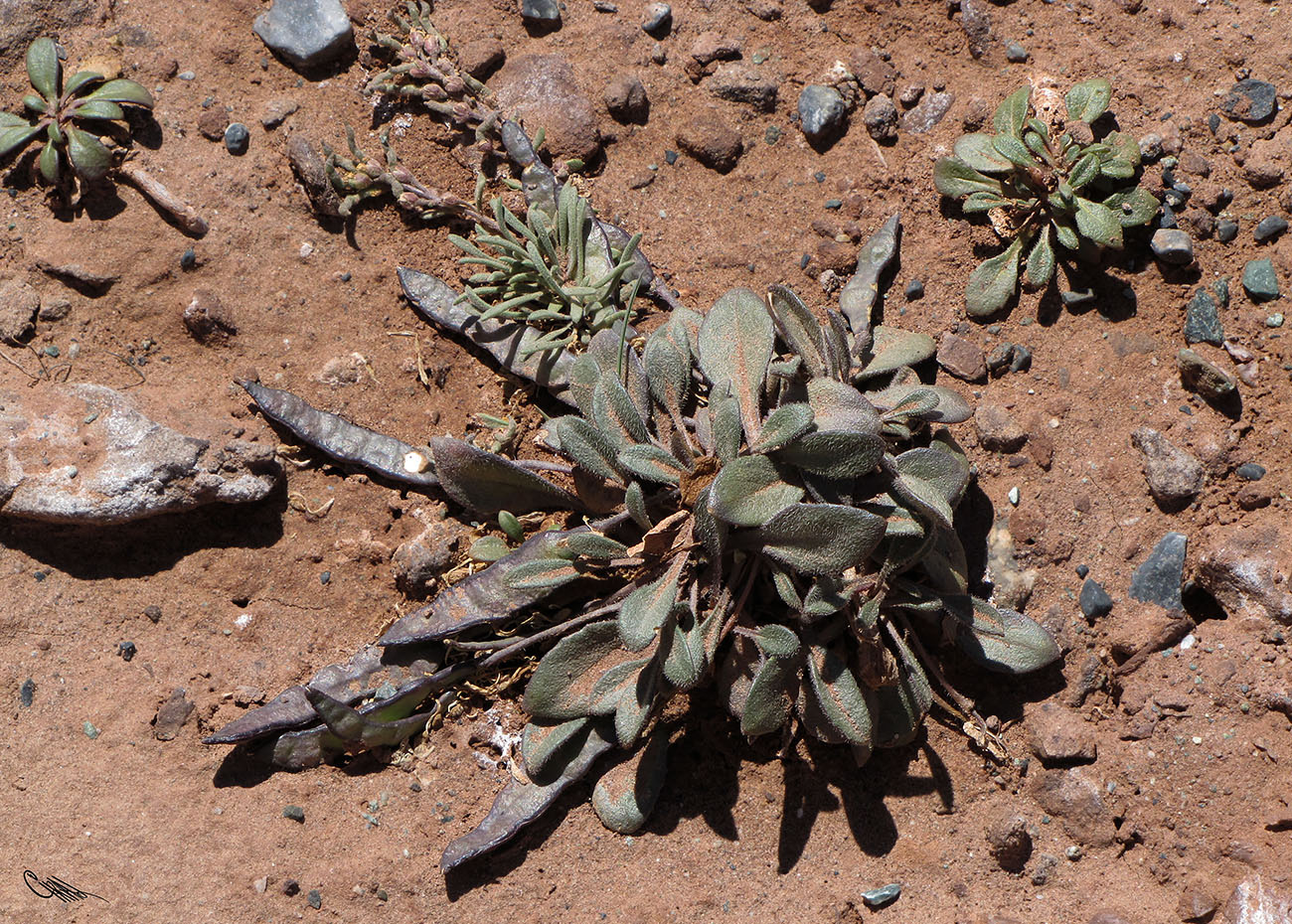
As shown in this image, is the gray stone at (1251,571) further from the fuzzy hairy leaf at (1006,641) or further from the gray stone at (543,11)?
the gray stone at (543,11)

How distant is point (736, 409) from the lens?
108 inches

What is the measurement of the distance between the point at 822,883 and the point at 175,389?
2.66m

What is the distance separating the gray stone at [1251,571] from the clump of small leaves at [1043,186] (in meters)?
1.01

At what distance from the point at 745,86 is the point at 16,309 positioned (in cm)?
265

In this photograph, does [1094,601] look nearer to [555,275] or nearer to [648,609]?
[648,609]

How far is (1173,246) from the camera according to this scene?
10.5ft

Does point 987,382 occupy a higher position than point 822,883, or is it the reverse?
point 987,382

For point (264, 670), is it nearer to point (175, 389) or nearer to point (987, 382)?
point (175, 389)

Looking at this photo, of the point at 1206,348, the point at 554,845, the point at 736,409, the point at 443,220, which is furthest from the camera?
the point at 443,220

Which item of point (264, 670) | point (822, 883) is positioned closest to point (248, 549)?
point (264, 670)

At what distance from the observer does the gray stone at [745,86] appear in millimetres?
3559

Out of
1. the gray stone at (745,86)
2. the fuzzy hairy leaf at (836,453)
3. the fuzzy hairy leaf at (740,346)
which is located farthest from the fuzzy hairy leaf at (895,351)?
the gray stone at (745,86)

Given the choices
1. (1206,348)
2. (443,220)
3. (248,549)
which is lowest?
(248,549)

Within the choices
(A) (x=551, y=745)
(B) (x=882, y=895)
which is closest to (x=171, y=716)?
(A) (x=551, y=745)
